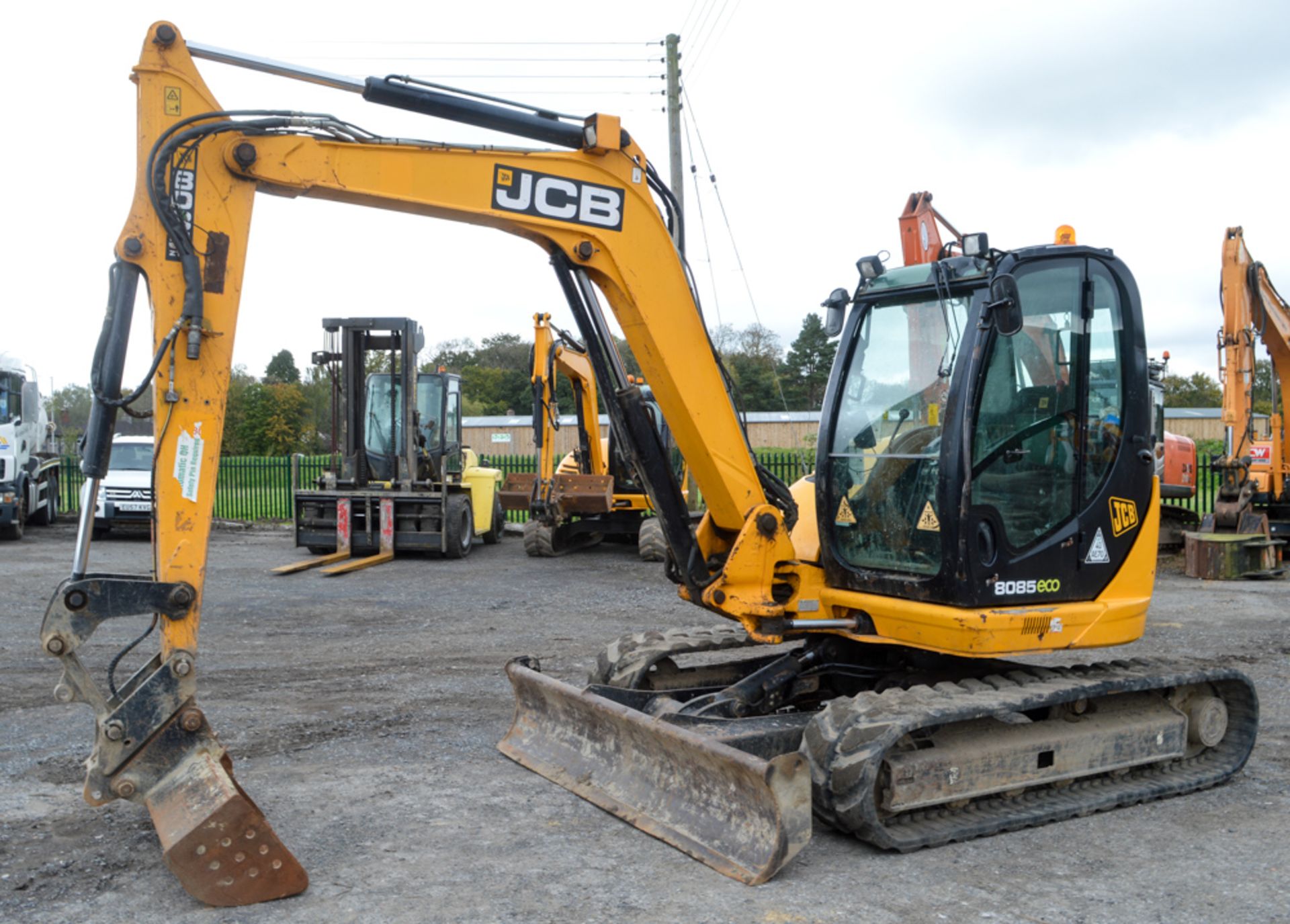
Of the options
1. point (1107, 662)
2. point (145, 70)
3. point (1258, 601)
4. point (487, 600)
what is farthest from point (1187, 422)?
point (145, 70)

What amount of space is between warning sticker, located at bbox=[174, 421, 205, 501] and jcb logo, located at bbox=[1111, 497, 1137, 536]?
13.6 feet

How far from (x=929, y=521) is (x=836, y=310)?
4.46ft

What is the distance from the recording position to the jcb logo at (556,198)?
4953 millimetres

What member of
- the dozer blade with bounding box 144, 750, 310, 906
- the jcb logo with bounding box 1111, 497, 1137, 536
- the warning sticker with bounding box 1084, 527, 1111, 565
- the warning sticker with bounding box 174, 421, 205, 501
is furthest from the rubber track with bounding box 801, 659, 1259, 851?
the warning sticker with bounding box 174, 421, 205, 501

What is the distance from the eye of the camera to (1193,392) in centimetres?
5734

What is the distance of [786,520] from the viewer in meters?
5.87

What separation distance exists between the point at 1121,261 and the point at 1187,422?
4343cm

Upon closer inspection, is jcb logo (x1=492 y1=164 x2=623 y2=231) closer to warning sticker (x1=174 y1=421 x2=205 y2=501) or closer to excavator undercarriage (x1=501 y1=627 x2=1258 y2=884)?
warning sticker (x1=174 y1=421 x2=205 y2=501)

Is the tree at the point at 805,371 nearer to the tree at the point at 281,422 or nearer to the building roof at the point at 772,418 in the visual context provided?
the building roof at the point at 772,418

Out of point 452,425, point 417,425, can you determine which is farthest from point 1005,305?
point 452,425

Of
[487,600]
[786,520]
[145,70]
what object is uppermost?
[145,70]

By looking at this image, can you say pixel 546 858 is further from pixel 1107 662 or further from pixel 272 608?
pixel 272 608

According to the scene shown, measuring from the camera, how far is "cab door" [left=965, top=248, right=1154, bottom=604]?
5.17 meters

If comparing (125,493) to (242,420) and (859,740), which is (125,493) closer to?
(859,740)
